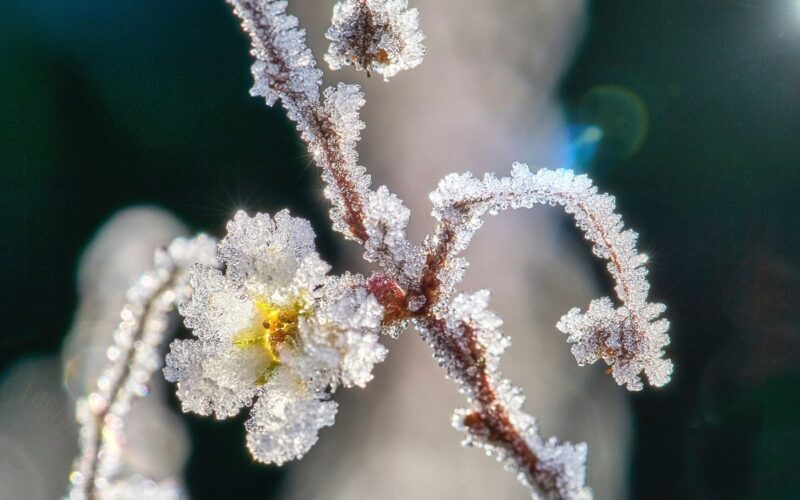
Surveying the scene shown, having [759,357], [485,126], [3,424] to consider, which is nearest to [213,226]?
[3,424]

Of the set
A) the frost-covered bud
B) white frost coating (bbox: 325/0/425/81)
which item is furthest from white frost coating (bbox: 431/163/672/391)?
white frost coating (bbox: 325/0/425/81)

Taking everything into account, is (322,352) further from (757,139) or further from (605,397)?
(757,139)

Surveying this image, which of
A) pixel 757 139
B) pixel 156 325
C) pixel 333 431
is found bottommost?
pixel 156 325

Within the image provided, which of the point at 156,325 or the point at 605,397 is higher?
the point at 605,397

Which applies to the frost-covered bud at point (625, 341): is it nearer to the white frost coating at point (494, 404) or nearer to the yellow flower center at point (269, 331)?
the white frost coating at point (494, 404)

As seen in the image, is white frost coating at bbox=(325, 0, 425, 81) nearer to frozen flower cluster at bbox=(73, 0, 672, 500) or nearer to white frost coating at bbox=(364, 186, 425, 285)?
frozen flower cluster at bbox=(73, 0, 672, 500)

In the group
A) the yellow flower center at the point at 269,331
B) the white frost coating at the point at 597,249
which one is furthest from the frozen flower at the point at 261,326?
the white frost coating at the point at 597,249
